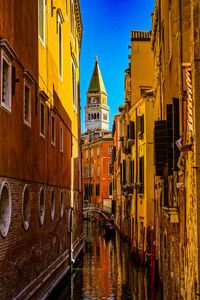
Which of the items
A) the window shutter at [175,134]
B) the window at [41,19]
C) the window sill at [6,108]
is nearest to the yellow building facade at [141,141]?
the window at [41,19]

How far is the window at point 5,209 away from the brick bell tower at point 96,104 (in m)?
136

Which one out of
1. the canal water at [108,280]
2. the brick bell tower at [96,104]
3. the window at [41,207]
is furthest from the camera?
the brick bell tower at [96,104]

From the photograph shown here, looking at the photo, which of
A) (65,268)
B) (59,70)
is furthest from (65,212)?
(59,70)

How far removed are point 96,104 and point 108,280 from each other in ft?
425

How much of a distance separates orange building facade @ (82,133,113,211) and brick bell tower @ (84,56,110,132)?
6979 centimetres

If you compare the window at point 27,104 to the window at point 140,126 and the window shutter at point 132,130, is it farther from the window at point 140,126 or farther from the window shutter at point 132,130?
the window shutter at point 132,130

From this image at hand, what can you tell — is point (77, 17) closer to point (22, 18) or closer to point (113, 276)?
point (113, 276)

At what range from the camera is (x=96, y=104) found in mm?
148625

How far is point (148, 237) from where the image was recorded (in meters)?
23.1

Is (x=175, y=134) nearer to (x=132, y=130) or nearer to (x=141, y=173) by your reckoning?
(x=141, y=173)

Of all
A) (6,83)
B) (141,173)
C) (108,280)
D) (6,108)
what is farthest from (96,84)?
(6,108)

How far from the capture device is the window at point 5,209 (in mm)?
9898

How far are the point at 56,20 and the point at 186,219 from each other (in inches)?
466

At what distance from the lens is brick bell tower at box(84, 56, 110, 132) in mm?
147000
